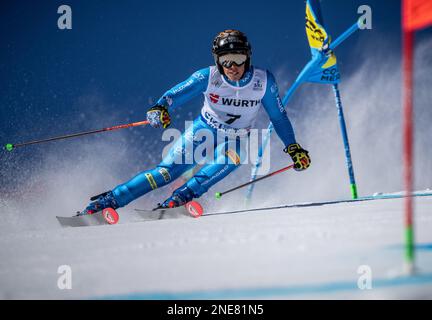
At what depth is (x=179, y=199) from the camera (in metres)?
3.62

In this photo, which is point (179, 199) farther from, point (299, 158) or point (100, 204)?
point (299, 158)

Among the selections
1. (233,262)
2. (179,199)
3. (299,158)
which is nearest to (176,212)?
(179,199)

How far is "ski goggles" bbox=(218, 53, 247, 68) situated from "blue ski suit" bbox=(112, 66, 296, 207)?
153 millimetres

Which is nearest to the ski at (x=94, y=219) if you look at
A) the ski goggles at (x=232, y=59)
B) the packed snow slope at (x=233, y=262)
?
the packed snow slope at (x=233, y=262)

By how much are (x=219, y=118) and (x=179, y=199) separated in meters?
0.81

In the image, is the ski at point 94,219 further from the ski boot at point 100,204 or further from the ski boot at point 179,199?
the ski boot at point 179,199

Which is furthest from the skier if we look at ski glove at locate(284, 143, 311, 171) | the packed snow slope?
the packed snow slope

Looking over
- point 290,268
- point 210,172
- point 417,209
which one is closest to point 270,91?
point 210,172

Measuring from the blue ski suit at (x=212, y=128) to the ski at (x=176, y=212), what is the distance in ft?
0.64

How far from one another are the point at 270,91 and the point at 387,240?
232 centimetres

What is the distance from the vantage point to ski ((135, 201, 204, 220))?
347 centimetres

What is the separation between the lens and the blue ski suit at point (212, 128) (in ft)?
11.9

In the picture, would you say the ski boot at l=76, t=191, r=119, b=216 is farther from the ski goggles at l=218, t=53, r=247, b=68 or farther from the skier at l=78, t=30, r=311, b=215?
the ski goggles at l=218, t=53, r=247, b=68
